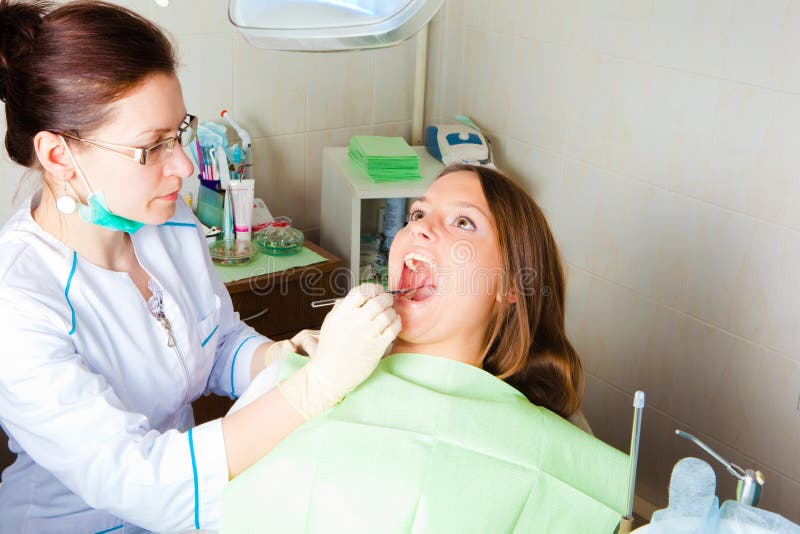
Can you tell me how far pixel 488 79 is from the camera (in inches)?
113

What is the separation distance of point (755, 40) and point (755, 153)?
0.27 meters

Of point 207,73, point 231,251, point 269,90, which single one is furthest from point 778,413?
point 207,73

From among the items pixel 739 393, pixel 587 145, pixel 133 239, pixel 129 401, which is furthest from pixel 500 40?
pixel 129 401

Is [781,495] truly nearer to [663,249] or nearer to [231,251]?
[663,249]

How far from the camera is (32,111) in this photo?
1398 millimetres

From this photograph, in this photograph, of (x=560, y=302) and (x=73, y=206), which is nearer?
(x=73, y=206)

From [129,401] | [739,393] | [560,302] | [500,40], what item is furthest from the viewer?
[500,40]

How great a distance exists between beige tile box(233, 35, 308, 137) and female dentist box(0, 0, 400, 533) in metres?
1.18

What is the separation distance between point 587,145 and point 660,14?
1.43 ft

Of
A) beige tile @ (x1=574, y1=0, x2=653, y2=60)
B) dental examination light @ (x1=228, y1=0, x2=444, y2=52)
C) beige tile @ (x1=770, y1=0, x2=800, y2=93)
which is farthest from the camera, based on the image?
beige tile @ (x1=574, y1=0, x2=653, y2=60)

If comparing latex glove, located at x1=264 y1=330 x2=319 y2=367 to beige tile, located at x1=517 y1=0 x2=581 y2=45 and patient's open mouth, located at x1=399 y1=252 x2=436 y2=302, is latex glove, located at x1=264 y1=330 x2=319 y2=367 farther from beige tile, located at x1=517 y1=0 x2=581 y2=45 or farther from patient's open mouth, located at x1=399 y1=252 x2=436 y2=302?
beige tile, located at x1=517 y1=0 x2=581 y2=45

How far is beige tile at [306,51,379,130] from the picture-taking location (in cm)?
283

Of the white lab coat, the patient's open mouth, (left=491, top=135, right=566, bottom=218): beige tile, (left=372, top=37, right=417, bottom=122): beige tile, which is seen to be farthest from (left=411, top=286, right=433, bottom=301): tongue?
Answer: (left=372, top=37, right=417, bottom=122): beige tile

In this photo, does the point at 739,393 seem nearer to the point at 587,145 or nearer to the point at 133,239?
the point at 587,145
